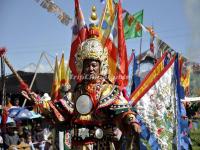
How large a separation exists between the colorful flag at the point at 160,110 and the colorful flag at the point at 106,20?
101cm

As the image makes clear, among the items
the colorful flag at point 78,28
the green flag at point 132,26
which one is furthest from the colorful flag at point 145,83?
the green flag at point 132,26

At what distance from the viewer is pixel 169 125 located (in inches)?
258

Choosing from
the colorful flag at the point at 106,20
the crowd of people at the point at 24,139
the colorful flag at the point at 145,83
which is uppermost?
the colorful flag at the point at 106,20

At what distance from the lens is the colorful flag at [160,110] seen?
6344 millimetres

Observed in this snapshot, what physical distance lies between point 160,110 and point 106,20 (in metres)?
2.22

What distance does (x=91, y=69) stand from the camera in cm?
484

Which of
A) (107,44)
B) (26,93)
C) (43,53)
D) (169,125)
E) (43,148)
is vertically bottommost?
(43,148)

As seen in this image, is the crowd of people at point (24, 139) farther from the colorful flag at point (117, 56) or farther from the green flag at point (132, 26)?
the green flag at point (132, 26)

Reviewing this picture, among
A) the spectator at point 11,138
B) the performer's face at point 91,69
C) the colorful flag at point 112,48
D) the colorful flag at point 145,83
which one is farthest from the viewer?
the spectator at point 11,138

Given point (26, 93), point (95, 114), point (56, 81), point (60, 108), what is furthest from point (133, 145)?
point (56, 81)

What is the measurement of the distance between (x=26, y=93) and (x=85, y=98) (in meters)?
0.65

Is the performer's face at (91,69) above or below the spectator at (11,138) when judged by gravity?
above

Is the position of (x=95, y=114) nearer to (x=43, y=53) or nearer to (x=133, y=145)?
(x=133, y=145)

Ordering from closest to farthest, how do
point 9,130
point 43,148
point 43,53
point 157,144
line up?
point 157,144
point 9,130
point 43,148
point 43,53
